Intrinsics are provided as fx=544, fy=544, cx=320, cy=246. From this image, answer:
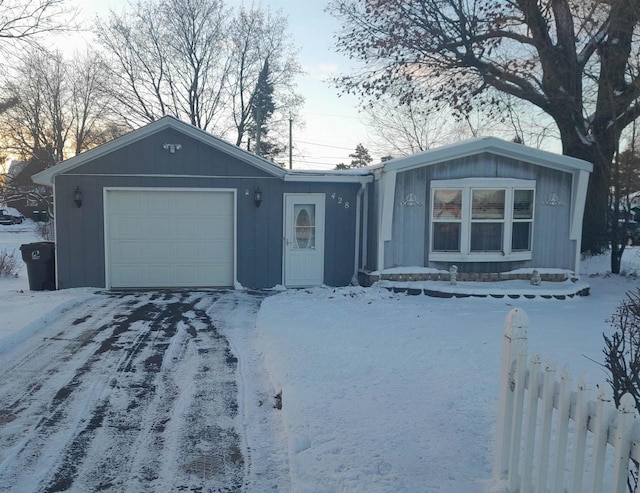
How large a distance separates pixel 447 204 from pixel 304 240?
3.16 meters

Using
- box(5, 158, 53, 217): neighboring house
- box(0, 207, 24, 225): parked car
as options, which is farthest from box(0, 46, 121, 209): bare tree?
box(0, 207, 24, 225): parked car

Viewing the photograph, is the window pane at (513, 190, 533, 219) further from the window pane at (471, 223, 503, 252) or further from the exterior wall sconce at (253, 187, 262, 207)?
the exterior wall sconce at (253, 187, 262, 207)

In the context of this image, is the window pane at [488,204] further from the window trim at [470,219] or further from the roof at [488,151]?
the roof at [488,151]

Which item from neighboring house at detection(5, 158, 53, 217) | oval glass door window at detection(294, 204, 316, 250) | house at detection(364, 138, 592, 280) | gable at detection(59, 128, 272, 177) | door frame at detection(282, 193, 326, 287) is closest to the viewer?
house at detection(364, 138, 592, 280)

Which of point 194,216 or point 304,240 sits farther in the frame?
point 304,240

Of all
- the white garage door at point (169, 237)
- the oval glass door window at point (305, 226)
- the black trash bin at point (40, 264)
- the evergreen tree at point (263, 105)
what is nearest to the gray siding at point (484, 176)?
the oval glass door window at point (305, 226)

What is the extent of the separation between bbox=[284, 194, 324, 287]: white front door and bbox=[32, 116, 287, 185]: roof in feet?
2.80

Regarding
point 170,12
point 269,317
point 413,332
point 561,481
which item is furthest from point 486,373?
point 170,12

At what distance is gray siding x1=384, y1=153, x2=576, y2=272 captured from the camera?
1110 centimetres

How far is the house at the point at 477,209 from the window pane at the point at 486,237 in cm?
2

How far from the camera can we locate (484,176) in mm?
11195

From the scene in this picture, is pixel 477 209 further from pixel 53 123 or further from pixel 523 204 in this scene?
pixel 53 123

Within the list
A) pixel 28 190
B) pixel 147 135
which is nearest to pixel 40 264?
pixel 147 135

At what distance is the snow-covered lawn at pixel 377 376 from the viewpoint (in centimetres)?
365
